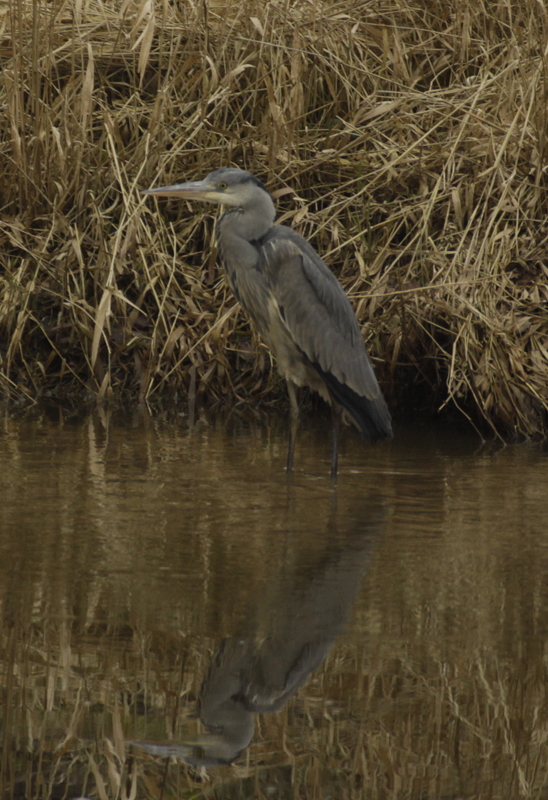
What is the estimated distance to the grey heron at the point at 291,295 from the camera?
4.68m

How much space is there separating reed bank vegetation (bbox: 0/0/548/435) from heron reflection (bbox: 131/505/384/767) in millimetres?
2232

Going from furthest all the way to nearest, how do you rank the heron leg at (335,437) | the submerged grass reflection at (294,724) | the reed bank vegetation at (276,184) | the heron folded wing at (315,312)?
the reed bank vegetation at (276,184)
the heron folded wing at (315,312)
the heron leg at (335,437)
the submerged grass reflection at (294,724)

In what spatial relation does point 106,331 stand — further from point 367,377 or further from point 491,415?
point 491,415

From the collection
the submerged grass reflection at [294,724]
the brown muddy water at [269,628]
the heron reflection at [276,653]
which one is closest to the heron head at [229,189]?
the brown muddy water at [269,628]

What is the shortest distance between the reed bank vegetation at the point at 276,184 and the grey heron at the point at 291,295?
62cm

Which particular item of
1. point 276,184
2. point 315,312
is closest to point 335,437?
point 315,312

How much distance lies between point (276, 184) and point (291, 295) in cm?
163

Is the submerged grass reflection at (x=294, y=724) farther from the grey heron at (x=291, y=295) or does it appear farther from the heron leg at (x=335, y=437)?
the grey heron at (x=291, y=295)

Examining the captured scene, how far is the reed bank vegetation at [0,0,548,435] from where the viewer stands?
18.0 feet

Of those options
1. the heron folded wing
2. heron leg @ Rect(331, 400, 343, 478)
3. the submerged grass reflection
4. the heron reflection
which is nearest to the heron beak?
the heron folded wing

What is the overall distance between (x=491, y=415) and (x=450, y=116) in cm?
174

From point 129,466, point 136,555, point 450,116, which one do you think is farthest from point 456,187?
point 136,555

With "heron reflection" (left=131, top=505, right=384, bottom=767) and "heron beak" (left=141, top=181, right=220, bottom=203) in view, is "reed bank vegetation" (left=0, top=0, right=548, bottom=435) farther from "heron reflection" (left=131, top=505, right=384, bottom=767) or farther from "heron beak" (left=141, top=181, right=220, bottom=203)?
"heron reflection" (left=131, top=505, right=384, bottom=767)

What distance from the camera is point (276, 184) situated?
613 centimetres
